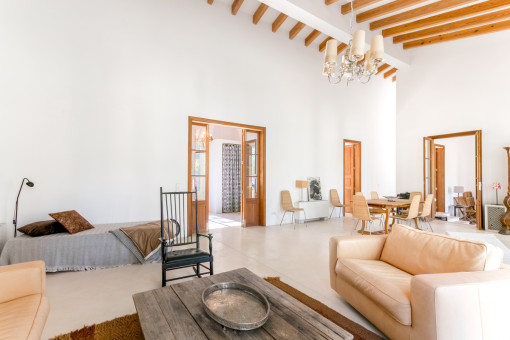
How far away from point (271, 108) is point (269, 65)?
1.09 metres

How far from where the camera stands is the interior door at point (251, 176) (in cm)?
640

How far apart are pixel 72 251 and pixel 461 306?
4088 mm

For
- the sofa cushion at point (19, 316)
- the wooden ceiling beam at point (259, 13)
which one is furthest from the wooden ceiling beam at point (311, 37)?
the sofa cushion at point (19, 316)

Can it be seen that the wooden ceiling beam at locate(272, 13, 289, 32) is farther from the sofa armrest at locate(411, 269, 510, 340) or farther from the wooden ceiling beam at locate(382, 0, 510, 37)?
the sofa armrest at locate(411, 269, 510, 340)

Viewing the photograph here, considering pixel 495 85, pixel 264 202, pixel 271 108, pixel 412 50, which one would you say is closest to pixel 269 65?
pixel 271 108

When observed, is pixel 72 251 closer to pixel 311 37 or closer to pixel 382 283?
pixel 382 283

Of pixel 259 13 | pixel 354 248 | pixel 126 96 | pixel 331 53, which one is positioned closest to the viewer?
pixel 354 248

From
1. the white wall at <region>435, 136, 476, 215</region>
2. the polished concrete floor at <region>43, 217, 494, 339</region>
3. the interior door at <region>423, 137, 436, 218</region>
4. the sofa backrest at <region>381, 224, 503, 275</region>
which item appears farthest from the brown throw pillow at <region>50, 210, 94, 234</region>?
the white wall at <region>435, 136, 476, 215</region>

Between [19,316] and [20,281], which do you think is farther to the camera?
[20,281]

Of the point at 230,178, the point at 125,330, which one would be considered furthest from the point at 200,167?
the point at 125,330

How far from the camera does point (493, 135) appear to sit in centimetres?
605

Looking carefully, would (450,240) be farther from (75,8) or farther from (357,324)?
(75,8)

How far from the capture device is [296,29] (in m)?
6.59

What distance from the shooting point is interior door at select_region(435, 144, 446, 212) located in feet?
28.8
